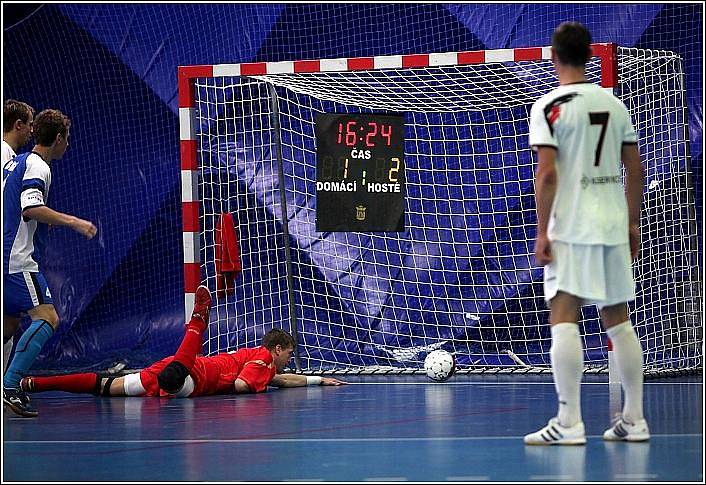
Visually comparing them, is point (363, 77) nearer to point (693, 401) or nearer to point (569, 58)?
point (693, 401)

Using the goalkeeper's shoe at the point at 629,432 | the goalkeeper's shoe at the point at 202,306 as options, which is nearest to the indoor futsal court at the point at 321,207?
the goalkeeper's shoe at the point at 202,306

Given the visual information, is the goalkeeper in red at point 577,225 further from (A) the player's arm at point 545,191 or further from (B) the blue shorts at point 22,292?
(B) the blue shorts at point 22,292

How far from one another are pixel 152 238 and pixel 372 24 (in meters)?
3.04

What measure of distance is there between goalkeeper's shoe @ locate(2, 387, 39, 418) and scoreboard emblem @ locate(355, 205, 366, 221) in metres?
3.87

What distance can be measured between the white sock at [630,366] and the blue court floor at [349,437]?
0.56ft

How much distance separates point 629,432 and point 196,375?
3.80 metres

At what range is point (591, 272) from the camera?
5203 mm

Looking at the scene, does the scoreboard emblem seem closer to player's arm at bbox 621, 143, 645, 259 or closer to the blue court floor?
the blue court floor

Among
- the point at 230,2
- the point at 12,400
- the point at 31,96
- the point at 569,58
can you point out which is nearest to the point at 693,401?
the point at 569,58

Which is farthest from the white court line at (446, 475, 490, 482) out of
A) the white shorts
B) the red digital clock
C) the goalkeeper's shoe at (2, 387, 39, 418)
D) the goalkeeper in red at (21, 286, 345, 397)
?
the red digital clock

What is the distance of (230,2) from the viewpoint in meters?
11.8

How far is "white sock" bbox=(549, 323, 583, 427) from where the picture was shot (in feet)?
17.2

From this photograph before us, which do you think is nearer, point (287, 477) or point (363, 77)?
point (287, 477)

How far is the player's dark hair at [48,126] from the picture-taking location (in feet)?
24.5
